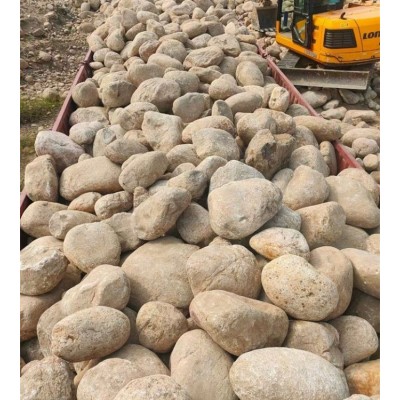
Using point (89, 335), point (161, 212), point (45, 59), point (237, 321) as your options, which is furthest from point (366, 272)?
point (45, 59)

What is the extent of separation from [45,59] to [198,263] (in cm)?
568

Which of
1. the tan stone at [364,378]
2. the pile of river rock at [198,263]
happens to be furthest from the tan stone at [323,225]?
the tan stone at [364,378]

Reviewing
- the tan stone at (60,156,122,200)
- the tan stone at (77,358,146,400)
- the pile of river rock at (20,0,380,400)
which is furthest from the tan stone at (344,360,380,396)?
the tan stone at (60,156,122,200)

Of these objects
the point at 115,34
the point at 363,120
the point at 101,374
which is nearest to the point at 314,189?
the point at 101,374

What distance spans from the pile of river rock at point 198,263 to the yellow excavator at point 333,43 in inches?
92.9

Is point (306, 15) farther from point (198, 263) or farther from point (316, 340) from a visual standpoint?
point (316, 340)

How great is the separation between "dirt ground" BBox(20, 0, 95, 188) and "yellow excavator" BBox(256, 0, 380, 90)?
312 cm

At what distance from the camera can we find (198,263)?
6.20ft

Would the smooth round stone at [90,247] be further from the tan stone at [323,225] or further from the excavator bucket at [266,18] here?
the excavator bucket at [266,18]

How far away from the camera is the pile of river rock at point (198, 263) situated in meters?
1.57

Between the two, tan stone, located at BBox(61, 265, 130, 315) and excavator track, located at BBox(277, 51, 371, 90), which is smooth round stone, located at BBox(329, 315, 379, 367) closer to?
tan stone, located at BBox(61, 265, 130, 315)
